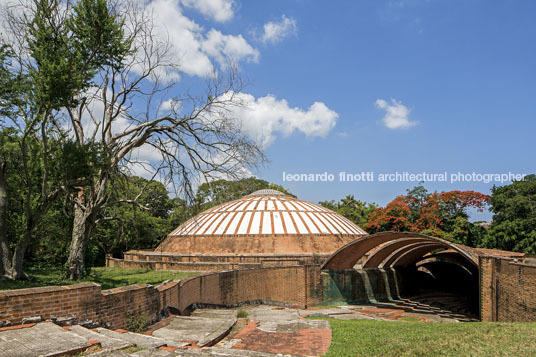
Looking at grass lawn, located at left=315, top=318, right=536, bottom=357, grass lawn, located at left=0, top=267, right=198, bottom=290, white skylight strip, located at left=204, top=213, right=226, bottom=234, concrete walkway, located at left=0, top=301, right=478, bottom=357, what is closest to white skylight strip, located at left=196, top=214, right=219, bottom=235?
white skylight strip, located at left=204, top=213, right=226, bottom=234

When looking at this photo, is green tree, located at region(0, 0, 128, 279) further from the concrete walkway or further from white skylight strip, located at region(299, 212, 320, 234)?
white skylight strip, located at region(299, 212, 320, 234)

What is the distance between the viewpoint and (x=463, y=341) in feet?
23.4

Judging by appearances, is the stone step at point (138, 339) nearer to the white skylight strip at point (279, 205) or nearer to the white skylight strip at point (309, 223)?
the white skylight strip at point (309, 223)

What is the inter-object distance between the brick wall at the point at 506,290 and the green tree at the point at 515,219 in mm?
21384

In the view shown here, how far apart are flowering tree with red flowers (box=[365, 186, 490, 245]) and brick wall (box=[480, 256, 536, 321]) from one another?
78.2ft

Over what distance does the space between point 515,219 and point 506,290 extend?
25.1m

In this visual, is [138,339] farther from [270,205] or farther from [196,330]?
[270,205]

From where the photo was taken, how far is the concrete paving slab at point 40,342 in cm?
505

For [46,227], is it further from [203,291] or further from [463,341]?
[463,341]

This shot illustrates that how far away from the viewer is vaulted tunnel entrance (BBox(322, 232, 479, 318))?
2033cm

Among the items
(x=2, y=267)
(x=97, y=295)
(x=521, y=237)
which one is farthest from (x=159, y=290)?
(x=521, y=237)

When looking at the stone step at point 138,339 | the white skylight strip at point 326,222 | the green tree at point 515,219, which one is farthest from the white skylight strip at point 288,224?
the stone step at point 138,339

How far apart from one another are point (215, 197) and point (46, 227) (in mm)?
11258

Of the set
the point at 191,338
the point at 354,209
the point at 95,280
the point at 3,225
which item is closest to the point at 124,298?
the point at 191,338
